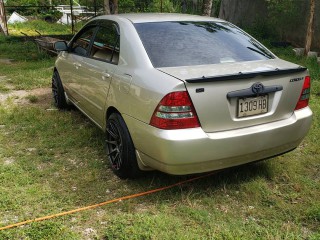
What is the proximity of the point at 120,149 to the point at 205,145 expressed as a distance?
3.05 ft

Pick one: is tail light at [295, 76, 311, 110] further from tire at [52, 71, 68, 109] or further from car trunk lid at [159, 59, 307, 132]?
tire at [52, 71, 68, 109]

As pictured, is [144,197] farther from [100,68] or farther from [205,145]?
[100,68]

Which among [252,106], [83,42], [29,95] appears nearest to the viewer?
[252,106]

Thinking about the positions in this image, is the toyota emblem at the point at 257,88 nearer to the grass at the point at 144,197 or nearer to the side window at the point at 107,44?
the grass at the point at 144,197

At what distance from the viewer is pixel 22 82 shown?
24.8 feet

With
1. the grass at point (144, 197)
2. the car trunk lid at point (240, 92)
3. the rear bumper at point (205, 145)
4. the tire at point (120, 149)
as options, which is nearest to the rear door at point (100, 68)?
the tire at point (120, 149)

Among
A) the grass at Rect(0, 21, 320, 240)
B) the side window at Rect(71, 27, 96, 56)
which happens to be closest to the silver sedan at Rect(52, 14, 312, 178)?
the grass at Rect(0, 21, 320, 240)

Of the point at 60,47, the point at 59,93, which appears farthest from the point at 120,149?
the point at 59,93

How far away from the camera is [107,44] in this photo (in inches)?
151

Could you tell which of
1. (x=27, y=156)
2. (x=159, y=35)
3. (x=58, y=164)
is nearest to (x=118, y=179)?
(x=58, y=164)

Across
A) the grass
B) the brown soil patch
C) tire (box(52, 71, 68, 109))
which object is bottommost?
the grass

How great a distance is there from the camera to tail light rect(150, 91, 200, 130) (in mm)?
2697

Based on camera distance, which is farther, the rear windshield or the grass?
the rear windshield

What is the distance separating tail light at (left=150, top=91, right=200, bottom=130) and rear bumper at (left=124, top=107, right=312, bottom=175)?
5 cm
